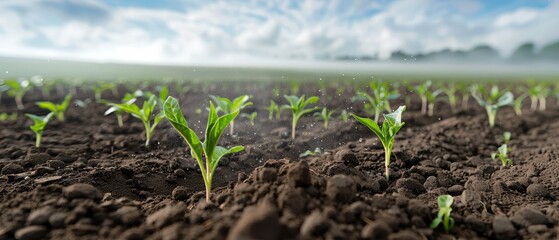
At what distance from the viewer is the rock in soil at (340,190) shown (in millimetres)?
1593

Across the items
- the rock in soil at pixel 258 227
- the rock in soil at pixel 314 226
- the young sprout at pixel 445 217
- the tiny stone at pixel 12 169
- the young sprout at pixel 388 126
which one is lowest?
the tiny stone at pixel 12 169

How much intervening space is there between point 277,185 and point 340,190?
0.30m

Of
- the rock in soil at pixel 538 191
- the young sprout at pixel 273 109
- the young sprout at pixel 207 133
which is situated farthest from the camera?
the young sprout at pixel 273 109

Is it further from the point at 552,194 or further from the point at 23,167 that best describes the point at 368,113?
the point at 23,167

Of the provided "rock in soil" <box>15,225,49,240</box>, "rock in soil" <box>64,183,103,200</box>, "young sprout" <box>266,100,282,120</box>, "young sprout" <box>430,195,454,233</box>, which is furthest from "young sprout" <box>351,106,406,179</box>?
"young sprout" <box>266,100,282,120</box>

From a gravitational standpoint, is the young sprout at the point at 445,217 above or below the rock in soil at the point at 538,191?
above

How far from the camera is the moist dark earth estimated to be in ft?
4.84

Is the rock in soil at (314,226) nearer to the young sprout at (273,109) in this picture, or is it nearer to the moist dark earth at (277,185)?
the moist dark earth at (277,185)

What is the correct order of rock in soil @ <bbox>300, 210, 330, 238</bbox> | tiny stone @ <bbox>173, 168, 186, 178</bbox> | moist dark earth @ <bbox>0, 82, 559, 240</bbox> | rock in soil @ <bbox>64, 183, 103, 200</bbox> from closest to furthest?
1. rock in soil @ <bbox>300, 210, 330, 238</bbox>
2. moist dark earth @ <bbox>0, 82, 559, 240</bbox>
3. rock in soil @ <bbox>64, 183, 103, 200</bbox>
4. tiny stone @ <bbox>173, 168, 186, 178</bbox>

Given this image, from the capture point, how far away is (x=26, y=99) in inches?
313

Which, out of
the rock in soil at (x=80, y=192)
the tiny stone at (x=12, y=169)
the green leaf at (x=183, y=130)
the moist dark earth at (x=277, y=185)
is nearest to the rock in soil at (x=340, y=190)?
the moist dark earth at (x=277, y=185)

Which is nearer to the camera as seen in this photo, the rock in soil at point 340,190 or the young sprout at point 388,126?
the rock in soil at point 340,190

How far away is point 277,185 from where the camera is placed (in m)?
1.70

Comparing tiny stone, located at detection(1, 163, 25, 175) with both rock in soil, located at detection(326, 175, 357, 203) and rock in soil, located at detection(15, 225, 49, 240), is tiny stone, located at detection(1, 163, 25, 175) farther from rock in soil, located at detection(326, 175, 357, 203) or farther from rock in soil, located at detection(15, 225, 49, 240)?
rock in soil, located at detection(326, 175, 357, 203)
